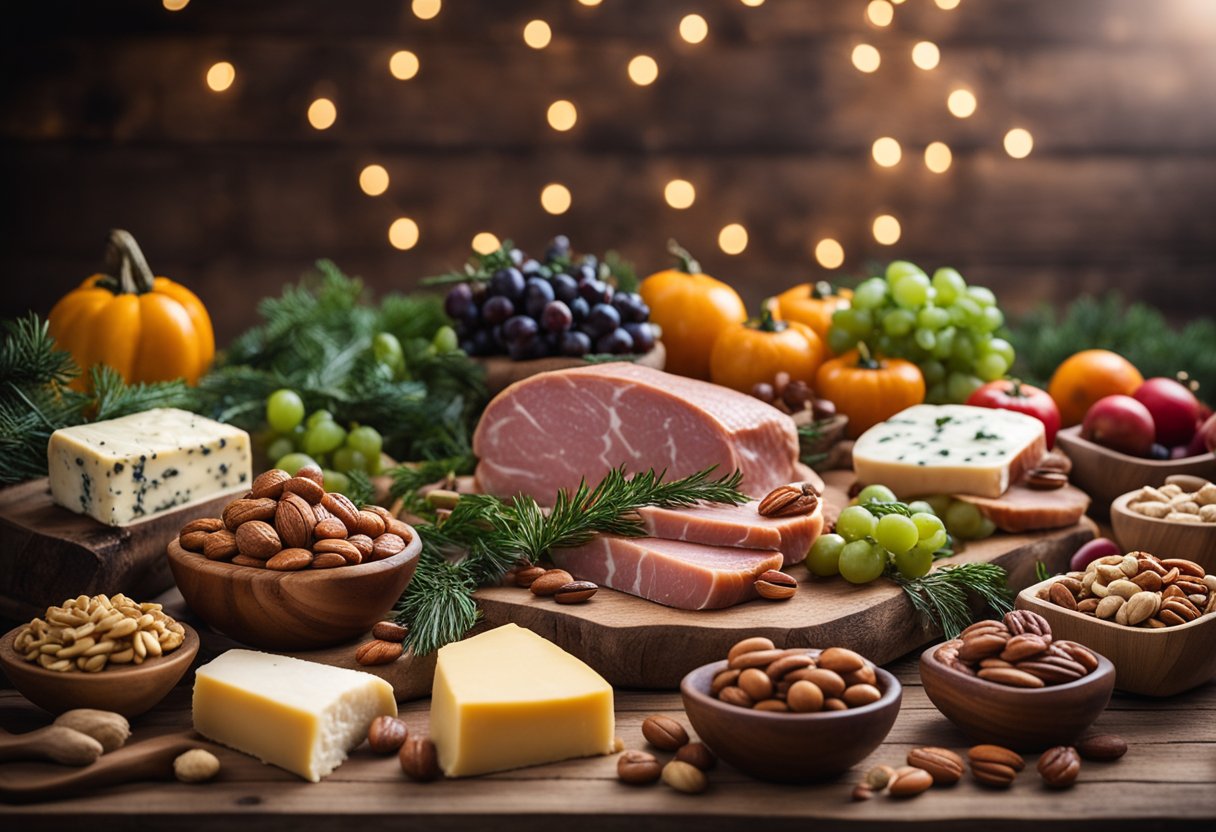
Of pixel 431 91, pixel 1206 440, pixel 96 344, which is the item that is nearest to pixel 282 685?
pixel 96 344

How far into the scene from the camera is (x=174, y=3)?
3.27m

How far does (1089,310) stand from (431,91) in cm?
183

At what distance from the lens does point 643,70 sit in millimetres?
3379

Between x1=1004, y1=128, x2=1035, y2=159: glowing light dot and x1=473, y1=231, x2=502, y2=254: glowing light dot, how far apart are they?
4.77ft

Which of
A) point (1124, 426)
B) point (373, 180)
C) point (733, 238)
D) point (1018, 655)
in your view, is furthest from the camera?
point (733, 238)

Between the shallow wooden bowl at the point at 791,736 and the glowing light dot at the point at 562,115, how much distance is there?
2.26m

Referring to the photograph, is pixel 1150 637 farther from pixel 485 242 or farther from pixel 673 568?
pixel 485 242

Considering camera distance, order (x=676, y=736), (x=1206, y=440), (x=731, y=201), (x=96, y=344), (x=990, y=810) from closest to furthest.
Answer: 1. (x=990, y=810)
2. (x=676, y=736)
3. (x=1206, y=440)
4. (x=96, y=344)
5. (x=731, y=201)

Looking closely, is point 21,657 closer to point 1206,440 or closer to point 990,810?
point 990,810

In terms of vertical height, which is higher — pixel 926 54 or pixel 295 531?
pixel 926 54

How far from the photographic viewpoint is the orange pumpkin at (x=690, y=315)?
2742 mm

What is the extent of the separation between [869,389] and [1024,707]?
3.69 ft

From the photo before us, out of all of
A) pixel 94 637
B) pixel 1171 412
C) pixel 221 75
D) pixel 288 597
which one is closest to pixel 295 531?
pixel 288 597

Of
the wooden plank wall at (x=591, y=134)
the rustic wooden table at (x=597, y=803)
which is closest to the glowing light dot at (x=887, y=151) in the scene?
the wooden plank wall at (x=591, y=134)
